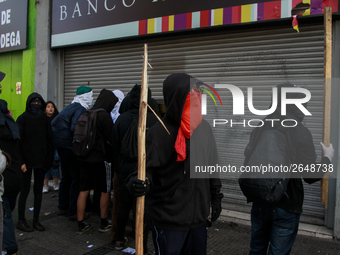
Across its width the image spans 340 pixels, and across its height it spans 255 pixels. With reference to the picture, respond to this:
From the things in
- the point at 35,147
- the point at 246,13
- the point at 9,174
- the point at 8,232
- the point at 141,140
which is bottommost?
the point at 8,232

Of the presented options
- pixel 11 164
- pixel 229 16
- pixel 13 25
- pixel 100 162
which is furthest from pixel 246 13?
pixel 13 25

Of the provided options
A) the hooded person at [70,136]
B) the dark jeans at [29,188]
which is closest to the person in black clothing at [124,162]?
the hooded person at [70,136]

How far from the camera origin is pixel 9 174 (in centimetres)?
380

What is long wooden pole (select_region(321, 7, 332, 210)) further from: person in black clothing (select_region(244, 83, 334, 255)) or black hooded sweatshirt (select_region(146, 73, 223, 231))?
black hooded sweatshirt (select_region(146, 73, 223, 231))

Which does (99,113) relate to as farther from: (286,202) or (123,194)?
(286,202)

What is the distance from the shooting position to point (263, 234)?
118 inches

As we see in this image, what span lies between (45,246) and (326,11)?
14.7ft

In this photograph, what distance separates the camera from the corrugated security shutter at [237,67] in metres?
5.04

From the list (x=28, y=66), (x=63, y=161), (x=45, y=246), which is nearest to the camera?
(x=45, y=246)

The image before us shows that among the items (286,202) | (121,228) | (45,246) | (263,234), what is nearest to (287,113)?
(286,202)

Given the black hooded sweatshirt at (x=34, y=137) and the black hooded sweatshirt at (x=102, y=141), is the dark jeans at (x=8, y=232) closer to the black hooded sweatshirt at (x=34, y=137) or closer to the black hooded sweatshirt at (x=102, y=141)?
the black hooded sweatshirt at (x=34, y=137)

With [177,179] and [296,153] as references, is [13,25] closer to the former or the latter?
[177,179]

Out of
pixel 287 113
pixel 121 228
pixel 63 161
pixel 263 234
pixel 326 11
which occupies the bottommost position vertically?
pixel 121 228

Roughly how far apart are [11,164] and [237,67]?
3991 millimetres
